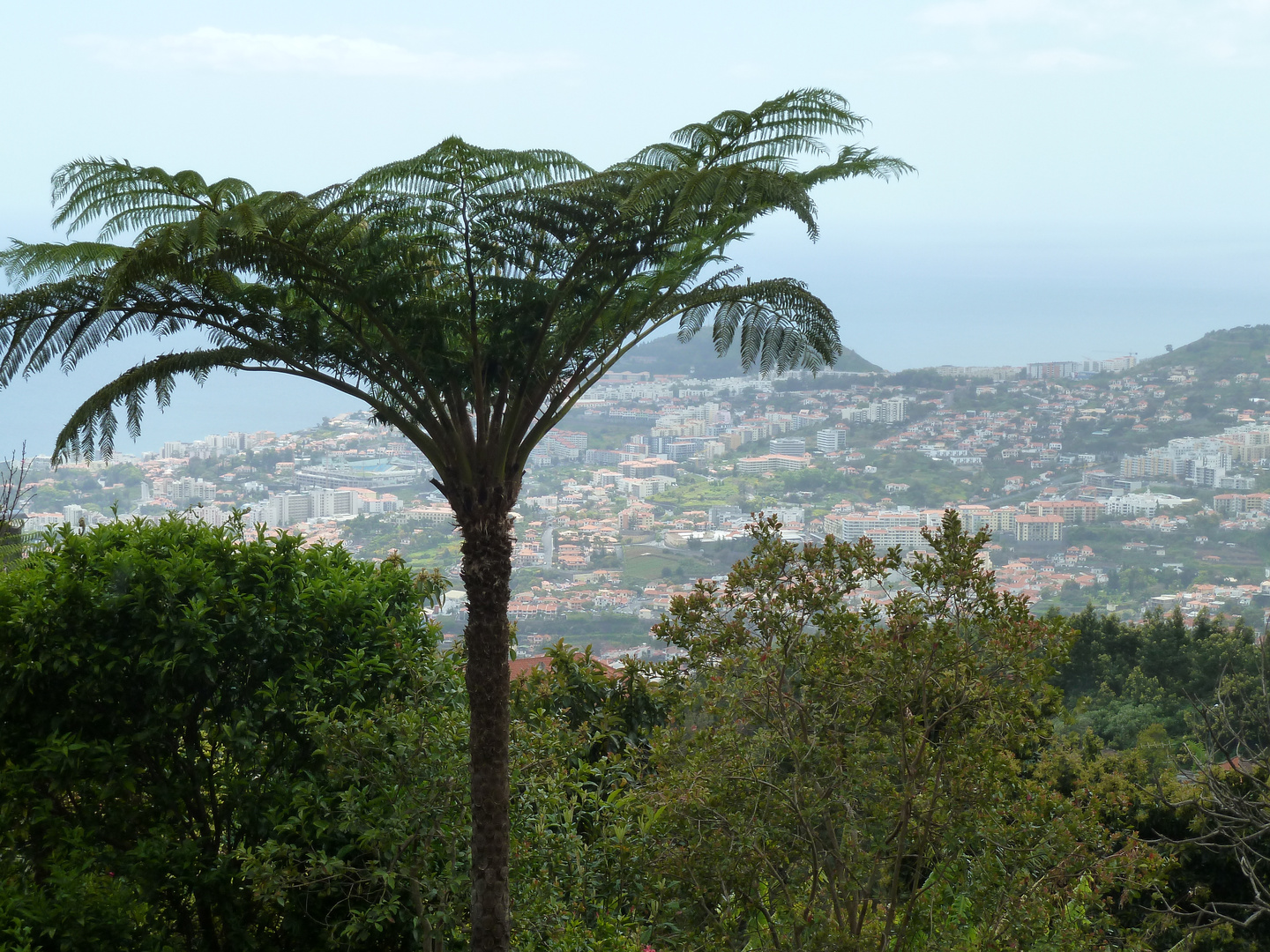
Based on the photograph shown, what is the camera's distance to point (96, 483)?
1172 inches

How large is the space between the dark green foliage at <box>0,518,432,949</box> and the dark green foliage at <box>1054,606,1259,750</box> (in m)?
16.0

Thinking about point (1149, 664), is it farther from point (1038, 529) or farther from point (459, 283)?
point (1038, 529)

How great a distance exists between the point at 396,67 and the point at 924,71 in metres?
28.8

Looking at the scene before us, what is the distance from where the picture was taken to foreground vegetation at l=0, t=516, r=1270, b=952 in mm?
3898

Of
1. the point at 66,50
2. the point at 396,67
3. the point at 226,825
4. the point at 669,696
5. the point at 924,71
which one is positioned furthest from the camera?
the point at 924,71

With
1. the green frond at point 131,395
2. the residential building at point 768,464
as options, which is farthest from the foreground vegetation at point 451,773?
the residential building at point 768,464

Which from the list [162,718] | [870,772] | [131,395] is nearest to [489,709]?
[162,718]

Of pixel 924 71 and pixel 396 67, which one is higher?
pixel 924 71

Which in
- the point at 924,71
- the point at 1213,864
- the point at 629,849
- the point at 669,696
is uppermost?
the point at 924,71

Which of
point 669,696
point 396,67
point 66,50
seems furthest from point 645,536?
point 669,696

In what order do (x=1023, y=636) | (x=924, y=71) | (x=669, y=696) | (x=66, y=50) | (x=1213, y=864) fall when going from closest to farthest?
(x=1023, y=636), (x=669, y=696), (x=1213, y=864), (x=66, y=50), (x=924, y=71)

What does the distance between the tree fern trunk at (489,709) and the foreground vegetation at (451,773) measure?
0.78ft

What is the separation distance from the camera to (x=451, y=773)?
416cm

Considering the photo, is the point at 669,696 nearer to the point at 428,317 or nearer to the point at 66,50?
the point at 428,317
